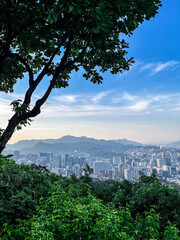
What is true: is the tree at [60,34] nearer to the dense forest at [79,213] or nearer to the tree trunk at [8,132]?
the tree trunk at [8,132]

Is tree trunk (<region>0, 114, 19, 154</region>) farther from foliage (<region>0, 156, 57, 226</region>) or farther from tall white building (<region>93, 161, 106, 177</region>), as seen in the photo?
tall white building (<region>93, 161, 106, 177</region>)

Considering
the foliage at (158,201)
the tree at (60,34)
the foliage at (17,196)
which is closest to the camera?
the tree at (60,34)

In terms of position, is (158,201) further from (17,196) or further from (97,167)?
(97,167)

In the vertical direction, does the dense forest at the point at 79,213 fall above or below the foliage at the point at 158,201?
above

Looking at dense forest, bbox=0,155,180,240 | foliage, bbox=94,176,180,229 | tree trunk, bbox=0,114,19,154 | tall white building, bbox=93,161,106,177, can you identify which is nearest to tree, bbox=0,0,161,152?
tree trunk, bbox=0,114,19,154

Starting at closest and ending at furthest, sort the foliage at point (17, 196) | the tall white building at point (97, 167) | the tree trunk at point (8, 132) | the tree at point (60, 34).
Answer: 1. the tree at point (60, 34)
2. the tree trunk at point (8, 132)
3. the foliage at point (17, 196)
4. the tall white building at point (97, 167)

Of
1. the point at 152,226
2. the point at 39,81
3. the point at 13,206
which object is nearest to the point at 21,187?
the point at 13,206

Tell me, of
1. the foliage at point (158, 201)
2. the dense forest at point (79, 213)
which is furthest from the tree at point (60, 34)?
the foliage at point (158, 201)

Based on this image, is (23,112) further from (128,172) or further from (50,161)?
(50,161)
